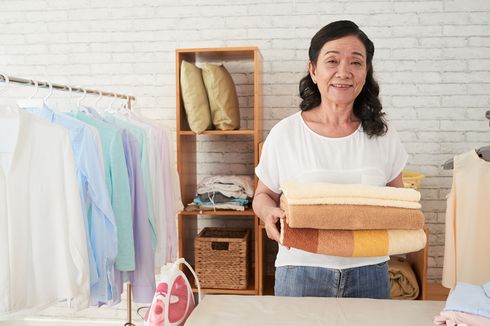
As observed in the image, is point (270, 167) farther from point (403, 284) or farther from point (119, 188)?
point (403, 284)

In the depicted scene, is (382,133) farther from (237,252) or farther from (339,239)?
(237,252)

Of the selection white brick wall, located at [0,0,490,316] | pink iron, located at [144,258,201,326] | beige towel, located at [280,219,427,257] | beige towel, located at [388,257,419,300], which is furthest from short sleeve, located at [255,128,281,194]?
white brick wall, located at [0,0,490,316]

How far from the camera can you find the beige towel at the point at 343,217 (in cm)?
113

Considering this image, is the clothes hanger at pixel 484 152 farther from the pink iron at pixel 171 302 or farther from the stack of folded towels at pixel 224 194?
the stack of folded towels at pixel 224 194

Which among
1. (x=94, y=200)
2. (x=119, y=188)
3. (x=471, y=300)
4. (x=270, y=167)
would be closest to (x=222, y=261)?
(x=119, y=188)

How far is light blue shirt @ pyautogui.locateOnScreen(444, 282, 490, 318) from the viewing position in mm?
958

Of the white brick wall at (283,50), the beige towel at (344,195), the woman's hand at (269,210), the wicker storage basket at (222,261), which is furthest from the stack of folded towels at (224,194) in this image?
the beige towel at (344,195)

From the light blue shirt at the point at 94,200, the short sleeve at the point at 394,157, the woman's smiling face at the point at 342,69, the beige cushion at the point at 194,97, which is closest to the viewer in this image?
the woman's smiling face at the point at 342,69

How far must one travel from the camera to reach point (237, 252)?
2.56m

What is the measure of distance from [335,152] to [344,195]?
0.26 m

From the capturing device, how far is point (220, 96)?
8.42ft

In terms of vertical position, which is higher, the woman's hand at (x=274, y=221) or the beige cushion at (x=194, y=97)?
the beige cushion at (x=194, y=97)

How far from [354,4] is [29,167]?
2.16m

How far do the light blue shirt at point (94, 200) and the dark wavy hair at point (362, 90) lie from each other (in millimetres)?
841
